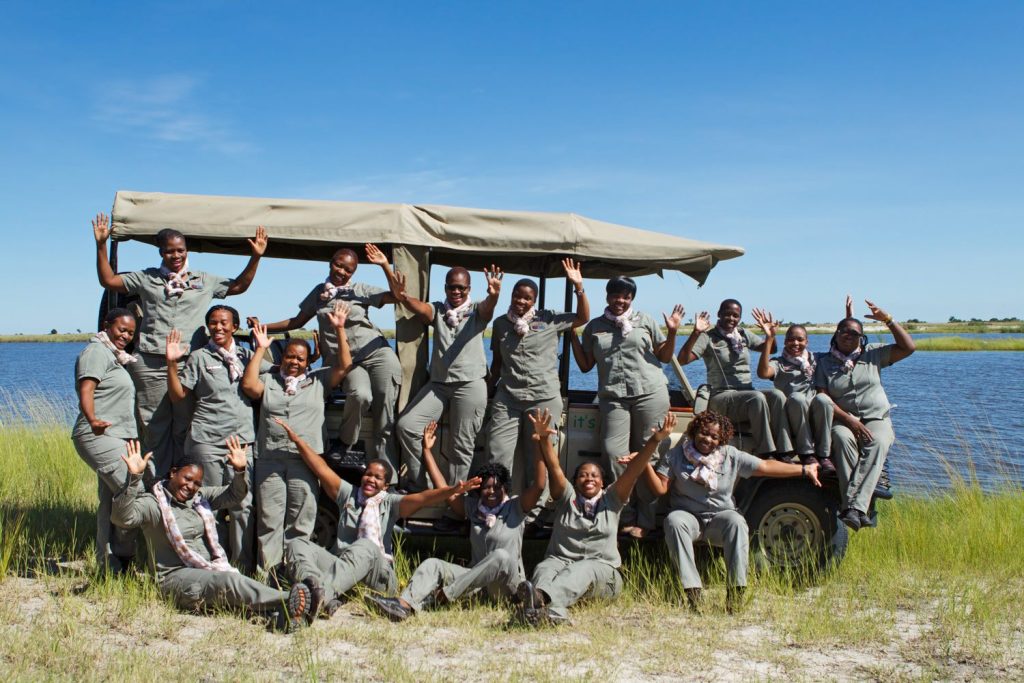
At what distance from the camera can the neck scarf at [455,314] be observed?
21.6ft

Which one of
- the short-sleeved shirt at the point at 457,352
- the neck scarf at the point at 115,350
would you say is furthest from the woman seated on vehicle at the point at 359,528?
the neck scarf at the point at 115,350

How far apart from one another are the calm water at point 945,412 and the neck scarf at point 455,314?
22.5 ft

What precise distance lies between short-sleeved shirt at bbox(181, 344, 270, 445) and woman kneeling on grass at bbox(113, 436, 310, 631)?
0.70ft

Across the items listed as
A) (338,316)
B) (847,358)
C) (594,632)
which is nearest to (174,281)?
(338,316)

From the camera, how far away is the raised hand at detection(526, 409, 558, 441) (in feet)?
19.8

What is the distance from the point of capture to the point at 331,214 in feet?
22.0

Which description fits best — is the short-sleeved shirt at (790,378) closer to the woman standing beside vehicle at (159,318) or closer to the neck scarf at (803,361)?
the neck scarf at (803,361)

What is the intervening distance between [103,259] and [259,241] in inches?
46.7

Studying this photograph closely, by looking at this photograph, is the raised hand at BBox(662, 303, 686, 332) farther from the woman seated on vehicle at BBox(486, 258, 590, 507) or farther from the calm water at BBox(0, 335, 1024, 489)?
the calm water at BBox(0, 335, 1024, 489)

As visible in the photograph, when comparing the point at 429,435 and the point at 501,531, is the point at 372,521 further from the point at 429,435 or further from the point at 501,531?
the point at 501,531

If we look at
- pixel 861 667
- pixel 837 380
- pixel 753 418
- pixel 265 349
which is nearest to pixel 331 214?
pixel 265 349

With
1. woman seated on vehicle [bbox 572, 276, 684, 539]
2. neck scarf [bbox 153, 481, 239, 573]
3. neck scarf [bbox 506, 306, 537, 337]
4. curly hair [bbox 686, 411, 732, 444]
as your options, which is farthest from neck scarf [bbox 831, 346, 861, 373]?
neck scarf [bbox 153, 481, 239, 573]

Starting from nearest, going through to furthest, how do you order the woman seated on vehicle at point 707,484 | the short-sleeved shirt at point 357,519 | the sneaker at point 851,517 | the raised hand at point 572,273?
1. the woman seated on vehicle at point 707,484
2. the short-sleeved shirt at point 357,519
3. the sneaker at point 851,517
4. the raised hand at point 572,273

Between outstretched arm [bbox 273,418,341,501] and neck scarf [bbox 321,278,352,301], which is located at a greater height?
neck scarf [bbox 321,278,352,301]
